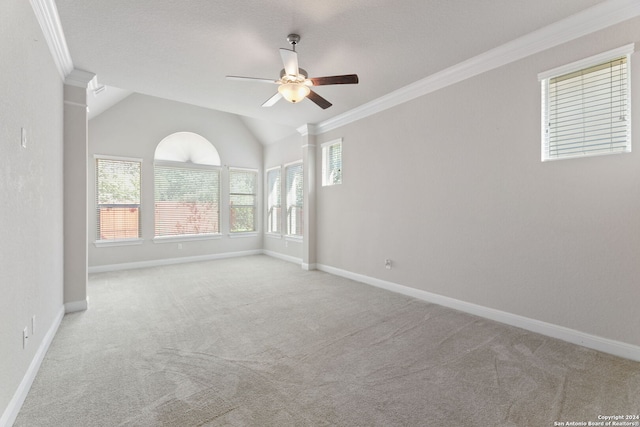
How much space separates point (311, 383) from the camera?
202 cm

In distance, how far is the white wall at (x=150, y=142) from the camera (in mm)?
5508

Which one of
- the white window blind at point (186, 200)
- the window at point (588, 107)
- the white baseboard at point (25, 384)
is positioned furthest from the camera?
the white window blind at point (186, 200)

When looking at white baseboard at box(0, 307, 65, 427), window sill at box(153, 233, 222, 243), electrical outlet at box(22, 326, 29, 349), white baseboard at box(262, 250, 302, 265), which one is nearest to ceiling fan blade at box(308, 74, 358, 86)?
electrical outlet at box(22, 326, 29, 349)

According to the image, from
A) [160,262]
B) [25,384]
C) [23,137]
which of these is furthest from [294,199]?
[25,384]

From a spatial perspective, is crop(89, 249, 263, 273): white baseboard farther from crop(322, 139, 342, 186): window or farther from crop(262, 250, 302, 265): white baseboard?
crop(322, 139, 342, 186): window

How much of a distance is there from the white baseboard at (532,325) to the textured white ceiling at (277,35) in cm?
276

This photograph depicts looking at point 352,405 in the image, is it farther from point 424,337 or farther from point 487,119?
point 487,119

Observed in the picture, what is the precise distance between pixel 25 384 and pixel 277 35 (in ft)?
10.8

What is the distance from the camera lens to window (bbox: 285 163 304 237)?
661 cm

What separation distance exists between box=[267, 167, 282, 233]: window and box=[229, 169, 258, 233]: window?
39 cm

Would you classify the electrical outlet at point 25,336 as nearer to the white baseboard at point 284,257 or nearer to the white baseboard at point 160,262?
the white baseboard at point 160,262

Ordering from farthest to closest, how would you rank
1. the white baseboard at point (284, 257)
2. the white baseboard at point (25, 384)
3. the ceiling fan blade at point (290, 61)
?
the white baseboard at point (284, 257), the ceiling fan blade at point (290, 61), the white baseboard at point (25, 384)

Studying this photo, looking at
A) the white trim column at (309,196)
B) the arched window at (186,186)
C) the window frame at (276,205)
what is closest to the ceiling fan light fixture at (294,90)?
the white trim column at (309,196)

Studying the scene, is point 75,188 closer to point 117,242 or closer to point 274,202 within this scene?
point 117,242
